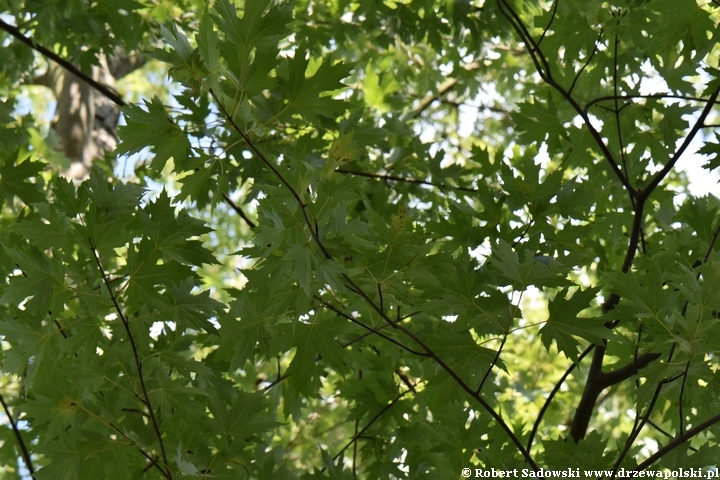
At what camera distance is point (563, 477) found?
160 centimetres

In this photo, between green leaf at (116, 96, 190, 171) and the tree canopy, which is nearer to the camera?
the tree canopy

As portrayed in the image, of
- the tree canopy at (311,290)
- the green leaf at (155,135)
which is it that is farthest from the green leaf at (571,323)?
the green leaf at (155,135)

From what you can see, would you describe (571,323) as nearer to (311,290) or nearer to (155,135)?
(311,290)

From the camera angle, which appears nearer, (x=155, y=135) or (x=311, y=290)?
(x=311, y=290)

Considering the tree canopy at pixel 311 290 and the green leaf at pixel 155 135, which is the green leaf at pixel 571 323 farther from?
the green leaf at pixel 155 135

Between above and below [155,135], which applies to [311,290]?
below

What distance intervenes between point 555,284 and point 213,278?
18.8ft

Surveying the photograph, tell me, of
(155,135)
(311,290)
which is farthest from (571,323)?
(155,135)

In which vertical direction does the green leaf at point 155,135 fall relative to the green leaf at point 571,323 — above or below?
above

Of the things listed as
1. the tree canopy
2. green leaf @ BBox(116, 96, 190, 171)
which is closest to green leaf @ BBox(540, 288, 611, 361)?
the tree canopy

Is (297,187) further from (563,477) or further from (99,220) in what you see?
(563,477)

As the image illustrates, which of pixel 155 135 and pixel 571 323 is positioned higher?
pixel 155 135

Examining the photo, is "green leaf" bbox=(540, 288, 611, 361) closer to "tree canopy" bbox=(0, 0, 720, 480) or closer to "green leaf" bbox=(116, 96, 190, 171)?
"tree canopy" bbox=(0, 0, 720, 480)

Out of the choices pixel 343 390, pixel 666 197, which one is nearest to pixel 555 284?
pixel 343 390
